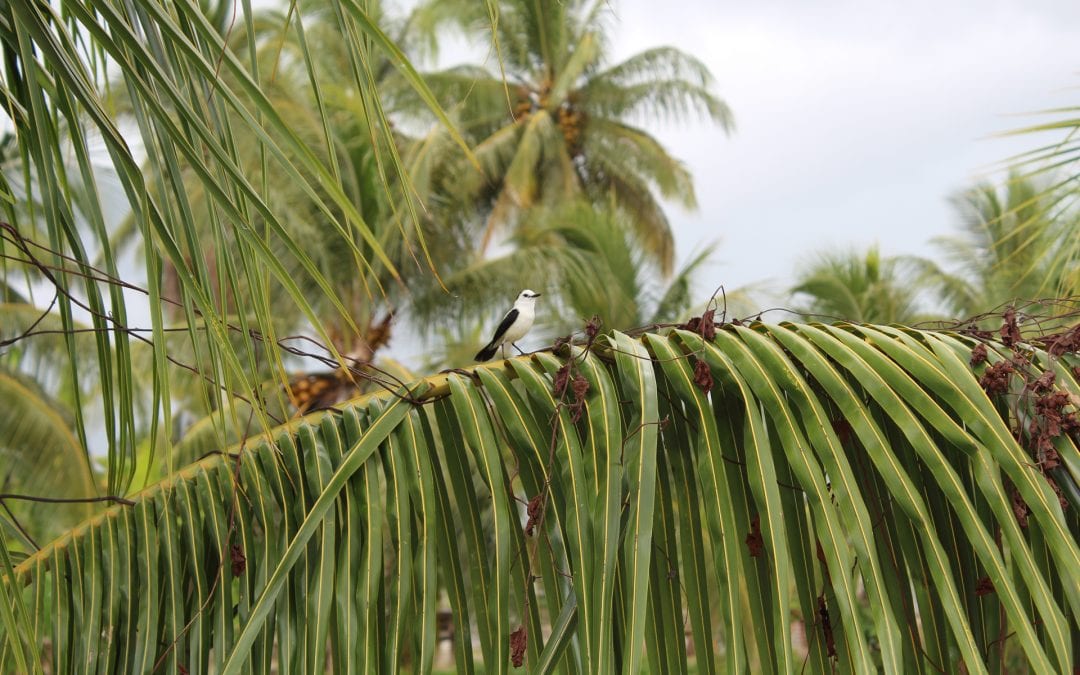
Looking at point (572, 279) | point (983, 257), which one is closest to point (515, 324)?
point (572, 279)

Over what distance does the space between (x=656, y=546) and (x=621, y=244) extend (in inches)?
513

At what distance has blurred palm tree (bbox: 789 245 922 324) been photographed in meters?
14.5

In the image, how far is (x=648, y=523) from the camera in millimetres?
1175

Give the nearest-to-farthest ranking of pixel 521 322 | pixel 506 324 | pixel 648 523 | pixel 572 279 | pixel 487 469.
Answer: pixel 648 523 → pixel 487 469 → pixel 521 322 → pixel 506 324 → pixel 572 279

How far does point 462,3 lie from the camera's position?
Result: 18875mm

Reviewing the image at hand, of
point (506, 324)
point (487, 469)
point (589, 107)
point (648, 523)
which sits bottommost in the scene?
point (648, 523)

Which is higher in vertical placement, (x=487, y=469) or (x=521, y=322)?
(x=521, y=322)

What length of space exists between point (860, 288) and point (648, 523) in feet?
50.5

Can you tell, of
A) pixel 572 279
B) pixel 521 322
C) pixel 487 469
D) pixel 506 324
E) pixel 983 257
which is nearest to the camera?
pixel 487 469

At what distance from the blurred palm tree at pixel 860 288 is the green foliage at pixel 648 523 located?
12.9m

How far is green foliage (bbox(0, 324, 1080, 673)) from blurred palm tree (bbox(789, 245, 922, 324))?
12872mm

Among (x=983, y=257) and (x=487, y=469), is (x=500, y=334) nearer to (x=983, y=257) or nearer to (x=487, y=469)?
(x=487, y=469)

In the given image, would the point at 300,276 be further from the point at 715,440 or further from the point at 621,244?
the point at 715,440

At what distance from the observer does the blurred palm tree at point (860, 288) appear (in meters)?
14.5
